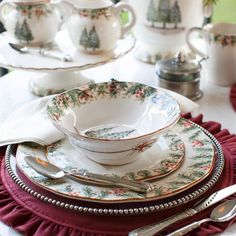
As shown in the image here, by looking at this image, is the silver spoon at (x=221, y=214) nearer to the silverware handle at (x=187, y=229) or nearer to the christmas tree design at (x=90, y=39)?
the silverware handle at (x=187, y=229)

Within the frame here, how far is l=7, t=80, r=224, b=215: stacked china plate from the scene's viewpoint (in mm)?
534

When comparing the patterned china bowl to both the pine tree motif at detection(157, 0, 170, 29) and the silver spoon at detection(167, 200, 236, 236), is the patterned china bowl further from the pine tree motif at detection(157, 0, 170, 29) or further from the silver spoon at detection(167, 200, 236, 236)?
the pine tree motif at detection(157, 0, 170, 29)

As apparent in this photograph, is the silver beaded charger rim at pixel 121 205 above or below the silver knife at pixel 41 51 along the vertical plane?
below

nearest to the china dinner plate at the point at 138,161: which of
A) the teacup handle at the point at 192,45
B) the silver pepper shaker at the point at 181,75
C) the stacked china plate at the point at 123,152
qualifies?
the stacked china plate at the point at 123,152

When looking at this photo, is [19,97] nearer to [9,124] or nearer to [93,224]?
[9,124]

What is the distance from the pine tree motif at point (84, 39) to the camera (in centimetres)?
90

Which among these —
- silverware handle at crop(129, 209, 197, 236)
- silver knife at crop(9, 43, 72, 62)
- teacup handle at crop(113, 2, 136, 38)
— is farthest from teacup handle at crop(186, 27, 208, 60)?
silverware handle at crop(129, 209, 197, 236)

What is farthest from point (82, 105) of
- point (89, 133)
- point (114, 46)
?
point (114, 46)

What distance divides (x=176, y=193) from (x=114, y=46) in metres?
0.46

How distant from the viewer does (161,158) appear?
23.9 inches

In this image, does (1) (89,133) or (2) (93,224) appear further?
(1) (89,133)

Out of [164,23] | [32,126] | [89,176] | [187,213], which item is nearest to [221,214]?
[187,213]

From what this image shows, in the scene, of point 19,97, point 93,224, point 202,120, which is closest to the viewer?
point 93,224

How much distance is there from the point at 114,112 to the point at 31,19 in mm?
327
